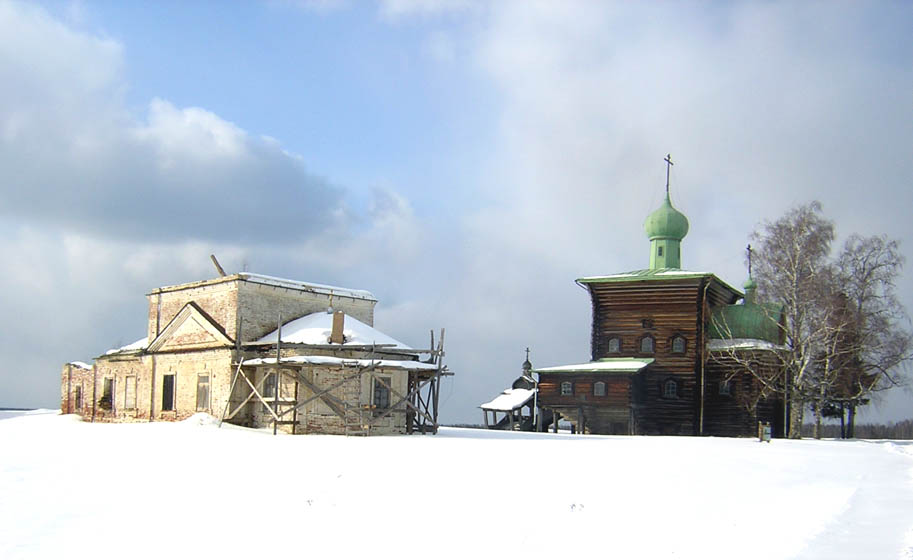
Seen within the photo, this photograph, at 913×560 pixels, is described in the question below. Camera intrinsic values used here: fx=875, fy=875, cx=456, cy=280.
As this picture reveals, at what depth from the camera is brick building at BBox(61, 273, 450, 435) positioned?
2750 cm

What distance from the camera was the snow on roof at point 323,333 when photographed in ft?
95.9

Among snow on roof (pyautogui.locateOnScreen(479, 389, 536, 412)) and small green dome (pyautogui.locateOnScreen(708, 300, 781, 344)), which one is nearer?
small green dome (pyautogui.locateOnScreen(708, 300, 781, 344))

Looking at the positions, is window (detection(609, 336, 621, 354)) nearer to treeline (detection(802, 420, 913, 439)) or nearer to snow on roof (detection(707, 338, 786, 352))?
snow on roof (detection(707, 338, 786, 352))

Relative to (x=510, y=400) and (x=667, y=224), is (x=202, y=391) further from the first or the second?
(x=667, y=224)

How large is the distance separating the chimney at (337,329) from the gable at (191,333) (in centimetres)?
372

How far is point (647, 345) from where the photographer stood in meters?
39.9

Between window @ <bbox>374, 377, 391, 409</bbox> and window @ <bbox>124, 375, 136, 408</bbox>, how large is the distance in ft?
38.3

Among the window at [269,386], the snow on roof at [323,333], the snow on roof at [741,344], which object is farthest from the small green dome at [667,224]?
the window at [269,386]

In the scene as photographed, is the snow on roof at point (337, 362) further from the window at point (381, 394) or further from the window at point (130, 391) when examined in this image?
the window at point (130, 391)

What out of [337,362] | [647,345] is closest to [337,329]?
[337,362]

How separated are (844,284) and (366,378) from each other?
2234cm

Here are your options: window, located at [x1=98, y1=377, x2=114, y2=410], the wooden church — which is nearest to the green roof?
the wooden church

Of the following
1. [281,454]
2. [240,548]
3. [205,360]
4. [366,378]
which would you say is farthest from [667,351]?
[240,548]

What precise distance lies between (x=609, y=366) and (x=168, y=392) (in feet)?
60.6
